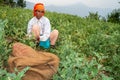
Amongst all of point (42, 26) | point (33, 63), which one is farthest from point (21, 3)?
point (33, 63)

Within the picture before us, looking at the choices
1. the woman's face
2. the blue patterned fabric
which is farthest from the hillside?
the woman's face

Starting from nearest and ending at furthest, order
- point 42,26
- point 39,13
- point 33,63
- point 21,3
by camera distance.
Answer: point 33,63 < point 39,13 < point 42,26 < point 21,3

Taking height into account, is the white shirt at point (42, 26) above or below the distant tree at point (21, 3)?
above

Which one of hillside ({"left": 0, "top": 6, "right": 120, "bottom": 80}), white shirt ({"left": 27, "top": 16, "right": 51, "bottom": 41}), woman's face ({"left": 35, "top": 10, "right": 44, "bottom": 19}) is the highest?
woman's face ({"left": 35, "top": 10, "right": 44, "bottom": 19})

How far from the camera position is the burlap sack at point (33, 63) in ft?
20.7

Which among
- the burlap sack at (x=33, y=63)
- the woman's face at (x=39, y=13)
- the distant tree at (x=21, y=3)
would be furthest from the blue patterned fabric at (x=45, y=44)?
the distant tree at (x=21, y=3)

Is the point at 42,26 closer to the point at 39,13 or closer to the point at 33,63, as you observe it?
the point at 39,13

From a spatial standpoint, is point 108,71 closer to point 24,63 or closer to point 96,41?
point 96,41

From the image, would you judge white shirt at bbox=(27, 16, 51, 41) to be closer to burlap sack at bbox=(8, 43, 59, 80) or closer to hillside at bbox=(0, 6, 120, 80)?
hillside at bbox=(0, 6, 120, 80)

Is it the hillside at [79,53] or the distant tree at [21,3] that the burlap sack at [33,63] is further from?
the distant tree at [21,3]

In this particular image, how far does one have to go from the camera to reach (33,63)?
20.9ft

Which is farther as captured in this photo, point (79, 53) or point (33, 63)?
point (79, 53)

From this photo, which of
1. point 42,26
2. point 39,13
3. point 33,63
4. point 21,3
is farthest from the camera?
point 21,3

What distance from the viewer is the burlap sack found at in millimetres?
6323
